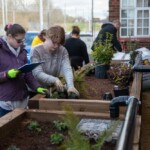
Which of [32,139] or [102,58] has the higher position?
[102,58]

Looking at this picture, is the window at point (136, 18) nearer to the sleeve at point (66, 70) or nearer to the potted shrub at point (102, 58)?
the potted shrub at point (102, 58)

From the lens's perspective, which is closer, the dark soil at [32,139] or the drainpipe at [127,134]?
the drainpipe at [127,134]

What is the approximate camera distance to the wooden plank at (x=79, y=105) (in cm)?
306

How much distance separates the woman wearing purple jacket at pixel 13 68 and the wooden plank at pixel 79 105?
277mm

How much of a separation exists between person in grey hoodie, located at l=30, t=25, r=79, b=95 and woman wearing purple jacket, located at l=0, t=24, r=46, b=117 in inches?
4.4

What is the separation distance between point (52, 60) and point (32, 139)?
47.6 inches

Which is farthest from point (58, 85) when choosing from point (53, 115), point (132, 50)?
point (132, 50)

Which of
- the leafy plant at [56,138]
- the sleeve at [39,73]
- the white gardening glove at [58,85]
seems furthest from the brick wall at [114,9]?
the leafy plant at [56,138]

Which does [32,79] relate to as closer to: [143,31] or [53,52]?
[53,52]

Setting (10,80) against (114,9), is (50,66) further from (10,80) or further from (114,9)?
(114,9)

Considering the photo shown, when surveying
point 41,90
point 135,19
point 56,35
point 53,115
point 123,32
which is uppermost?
point 135,19

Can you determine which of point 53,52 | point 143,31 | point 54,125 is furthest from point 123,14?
point 54,125

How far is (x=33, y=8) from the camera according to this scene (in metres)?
17.1

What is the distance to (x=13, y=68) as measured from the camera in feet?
11.1
